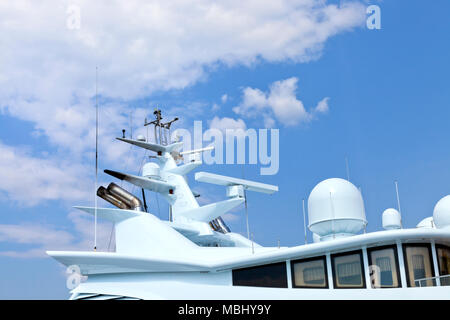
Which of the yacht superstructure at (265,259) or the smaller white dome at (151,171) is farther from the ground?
the smaller white dome at (151,171)

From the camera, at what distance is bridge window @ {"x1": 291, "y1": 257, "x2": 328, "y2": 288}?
14055 mm

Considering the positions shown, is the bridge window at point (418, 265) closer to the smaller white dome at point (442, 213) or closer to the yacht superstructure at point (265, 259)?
the yacht superstructure at point (265, 259)

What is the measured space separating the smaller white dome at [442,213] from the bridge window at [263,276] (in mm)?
5581

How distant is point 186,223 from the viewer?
817 inches

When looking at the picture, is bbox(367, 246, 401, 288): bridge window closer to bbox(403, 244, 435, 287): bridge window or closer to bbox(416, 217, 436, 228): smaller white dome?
bbox(403, 244, 435, 287): bridge window

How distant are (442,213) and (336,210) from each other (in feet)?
11.1

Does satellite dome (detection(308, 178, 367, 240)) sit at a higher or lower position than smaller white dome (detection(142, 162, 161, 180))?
lower

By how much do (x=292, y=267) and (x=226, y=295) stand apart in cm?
216

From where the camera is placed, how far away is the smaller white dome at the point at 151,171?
21.5 m

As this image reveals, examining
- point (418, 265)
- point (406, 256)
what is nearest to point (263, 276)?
point (406, 256)

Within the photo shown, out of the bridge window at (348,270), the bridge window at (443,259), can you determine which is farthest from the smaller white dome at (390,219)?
the bridge window at (348,270)

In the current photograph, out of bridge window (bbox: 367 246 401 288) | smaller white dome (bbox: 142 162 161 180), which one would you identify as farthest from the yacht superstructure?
smaller white dome (bbox: 142 162 161 180)

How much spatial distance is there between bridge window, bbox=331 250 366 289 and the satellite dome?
245 centimetres
